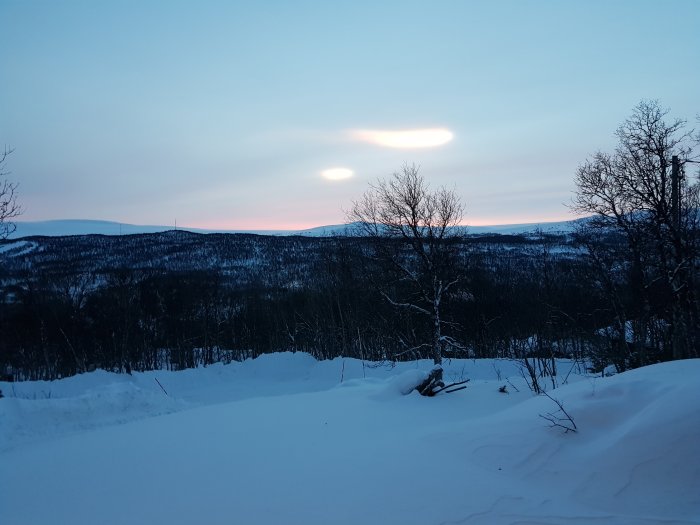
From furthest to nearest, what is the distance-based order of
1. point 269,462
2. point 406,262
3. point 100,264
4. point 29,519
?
1. point 100,264
2. point 406,262
3. point 269,462
4. point 29,519

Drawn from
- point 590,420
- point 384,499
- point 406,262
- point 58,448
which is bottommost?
point 58,448

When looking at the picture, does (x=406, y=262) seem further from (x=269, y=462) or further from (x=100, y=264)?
(x=100, y=264)

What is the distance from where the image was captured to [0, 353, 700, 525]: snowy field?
414 centimetres

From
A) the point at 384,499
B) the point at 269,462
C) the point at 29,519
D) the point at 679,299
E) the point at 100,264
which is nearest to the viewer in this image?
the point at 384,499

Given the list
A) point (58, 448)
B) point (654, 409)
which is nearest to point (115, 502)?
point (58, 448)

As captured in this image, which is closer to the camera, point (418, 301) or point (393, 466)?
point (393, 466)

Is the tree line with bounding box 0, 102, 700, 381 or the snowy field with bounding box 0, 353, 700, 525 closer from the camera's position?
the snowy field with bounding box 0, 353, 700, 525

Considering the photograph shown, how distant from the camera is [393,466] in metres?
5.27

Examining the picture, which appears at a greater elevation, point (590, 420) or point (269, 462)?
point (590, 420)

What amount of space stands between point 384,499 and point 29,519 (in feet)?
12.3

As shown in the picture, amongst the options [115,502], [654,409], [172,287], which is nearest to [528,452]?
[654,409]

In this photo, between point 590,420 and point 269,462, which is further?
point 269,462

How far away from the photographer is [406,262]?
26469mm

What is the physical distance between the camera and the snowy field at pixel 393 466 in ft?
13.6
